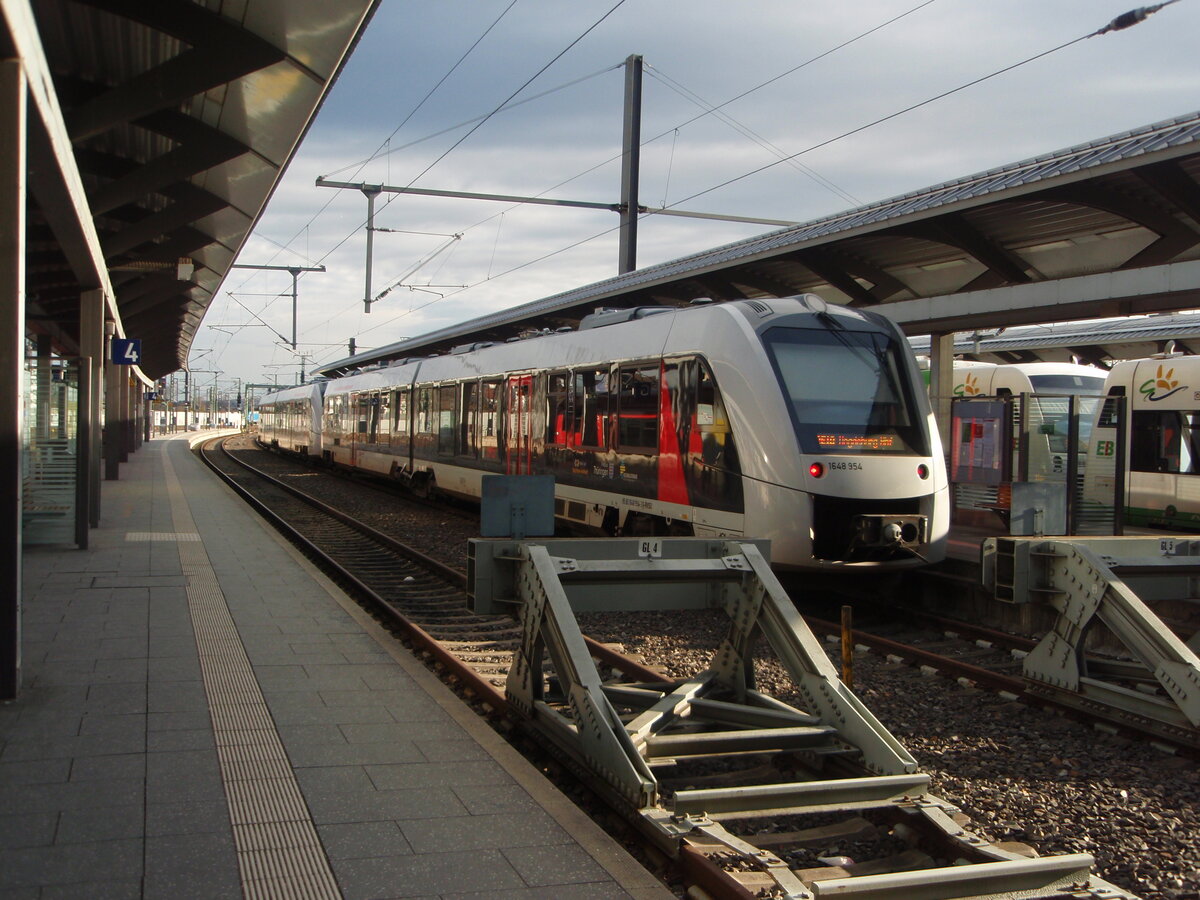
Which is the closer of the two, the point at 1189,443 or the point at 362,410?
the point at 1189,443

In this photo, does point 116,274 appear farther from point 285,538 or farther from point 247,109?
point 247,109

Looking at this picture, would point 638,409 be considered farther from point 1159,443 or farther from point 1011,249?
point 1159,443

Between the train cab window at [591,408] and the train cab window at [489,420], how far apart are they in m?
3.07

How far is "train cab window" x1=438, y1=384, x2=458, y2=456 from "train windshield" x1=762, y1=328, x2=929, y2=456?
9.43m

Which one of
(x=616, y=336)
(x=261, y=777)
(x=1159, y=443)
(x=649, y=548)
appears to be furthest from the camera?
(x=1159, y=443)

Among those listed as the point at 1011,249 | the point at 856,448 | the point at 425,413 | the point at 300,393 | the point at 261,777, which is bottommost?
the point at 261,777

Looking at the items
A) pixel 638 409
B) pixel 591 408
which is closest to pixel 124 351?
pixel 591 408

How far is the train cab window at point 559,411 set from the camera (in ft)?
42.9

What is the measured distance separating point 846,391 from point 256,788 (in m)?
6.51

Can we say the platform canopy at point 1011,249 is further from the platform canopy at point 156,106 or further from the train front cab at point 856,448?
the platform canopy at point 156,106

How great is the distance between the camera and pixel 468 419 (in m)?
17.4

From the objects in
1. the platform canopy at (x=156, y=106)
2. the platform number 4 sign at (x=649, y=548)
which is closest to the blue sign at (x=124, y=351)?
the platform canopy at (x=156, y=106)

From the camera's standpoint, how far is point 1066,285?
11.0 metres

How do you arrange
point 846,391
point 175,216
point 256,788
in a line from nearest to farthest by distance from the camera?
point 256,788
point 846,391
point 175,216
